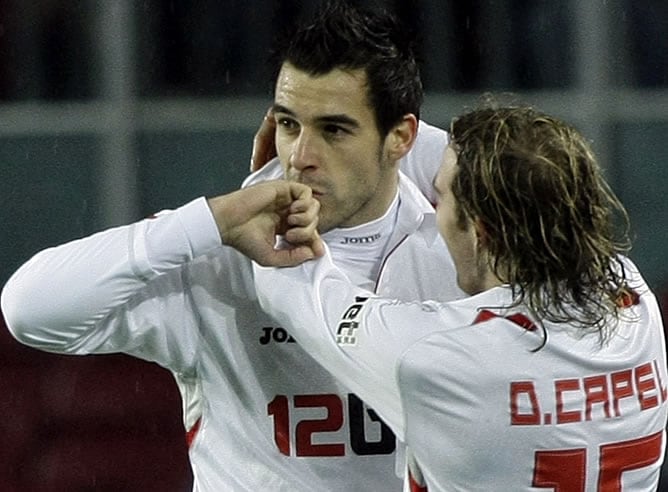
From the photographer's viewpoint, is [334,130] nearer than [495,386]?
No

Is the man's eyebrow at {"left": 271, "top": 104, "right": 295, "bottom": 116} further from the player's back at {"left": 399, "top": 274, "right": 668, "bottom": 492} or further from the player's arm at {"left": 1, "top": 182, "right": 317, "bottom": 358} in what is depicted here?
the player's back at {"left": 399, "top": 274, "right": 668, "bottom": 492}

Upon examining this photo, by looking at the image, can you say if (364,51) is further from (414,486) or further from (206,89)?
(206,89)

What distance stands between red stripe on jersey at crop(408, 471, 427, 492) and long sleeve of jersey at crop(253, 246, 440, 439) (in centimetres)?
9

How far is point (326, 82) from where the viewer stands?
2910 millimetres

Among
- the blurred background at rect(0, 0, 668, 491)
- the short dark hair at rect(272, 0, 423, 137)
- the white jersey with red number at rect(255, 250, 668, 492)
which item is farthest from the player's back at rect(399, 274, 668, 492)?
the blurred background at rect(0, 0, 668, 491)

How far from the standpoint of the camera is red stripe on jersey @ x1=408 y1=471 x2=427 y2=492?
274cm

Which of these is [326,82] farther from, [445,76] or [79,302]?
[445,76]

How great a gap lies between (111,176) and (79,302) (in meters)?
3.06

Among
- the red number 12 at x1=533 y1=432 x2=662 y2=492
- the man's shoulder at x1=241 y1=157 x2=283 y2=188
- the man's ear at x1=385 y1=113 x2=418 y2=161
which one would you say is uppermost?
the man's ear at x1=385 y1=113 x2=418 y2=161

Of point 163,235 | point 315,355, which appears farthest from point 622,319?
point 163,235

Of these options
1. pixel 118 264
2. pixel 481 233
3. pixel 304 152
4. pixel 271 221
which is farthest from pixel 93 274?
pixel 481 233

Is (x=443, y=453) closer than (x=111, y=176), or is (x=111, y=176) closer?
(x=443, y=453)

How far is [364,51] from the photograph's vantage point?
2.97m

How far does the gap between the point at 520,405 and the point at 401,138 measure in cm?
62
